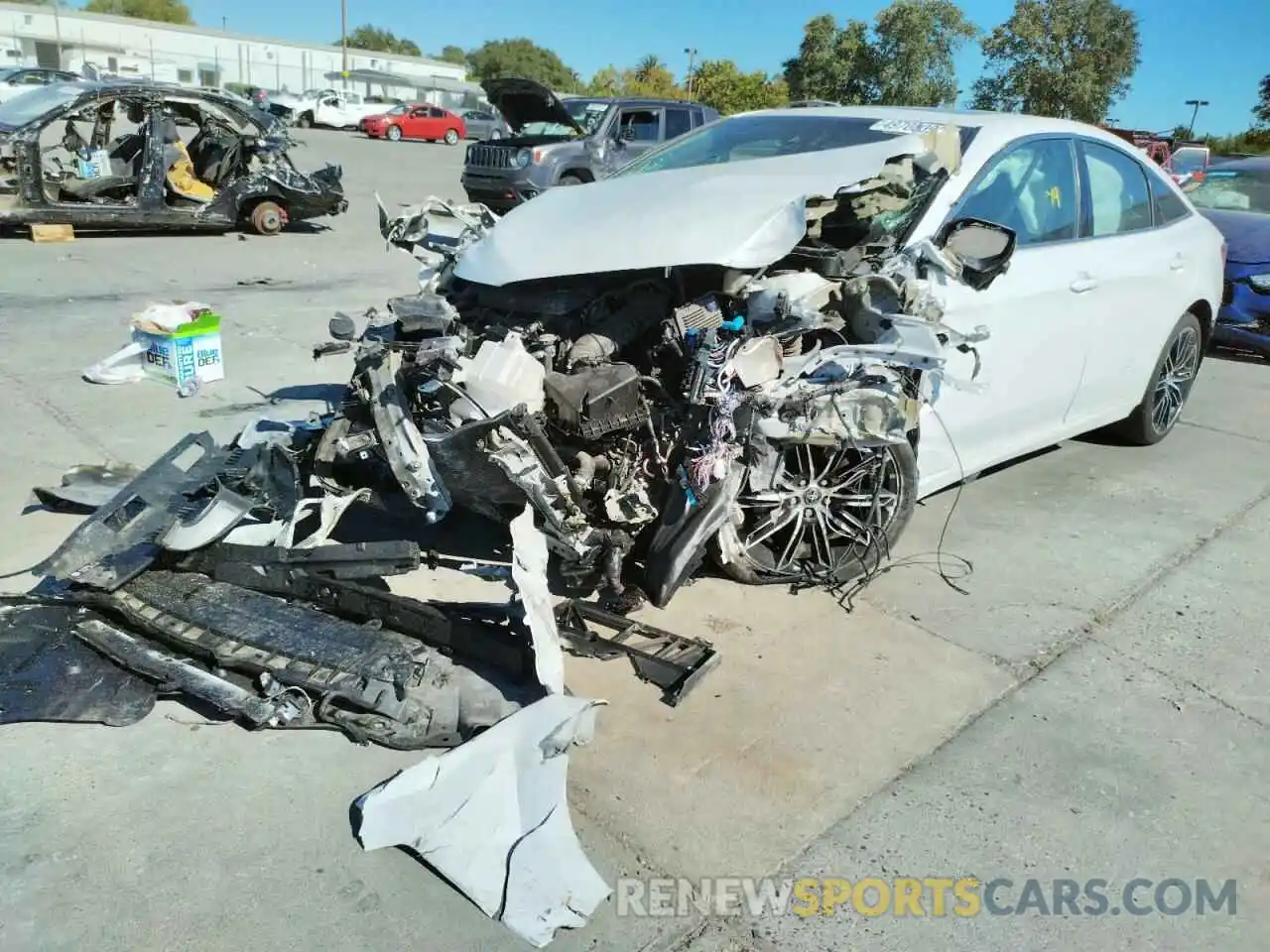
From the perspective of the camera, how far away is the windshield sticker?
14.4 ft

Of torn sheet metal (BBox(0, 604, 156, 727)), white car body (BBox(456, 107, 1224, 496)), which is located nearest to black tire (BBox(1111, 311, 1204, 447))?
white car body (BBox(456, 107, 1224, 496))

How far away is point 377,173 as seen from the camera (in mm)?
22328

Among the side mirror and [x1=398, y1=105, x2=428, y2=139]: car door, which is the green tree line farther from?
the side mirror

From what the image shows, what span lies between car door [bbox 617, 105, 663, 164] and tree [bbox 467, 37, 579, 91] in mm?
65219

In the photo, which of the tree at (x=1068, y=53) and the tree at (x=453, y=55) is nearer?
the tree at (x=1068, y=53)

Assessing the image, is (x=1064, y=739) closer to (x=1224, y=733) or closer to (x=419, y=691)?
(x=1224, y=733)

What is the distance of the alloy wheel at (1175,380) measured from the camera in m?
5.76

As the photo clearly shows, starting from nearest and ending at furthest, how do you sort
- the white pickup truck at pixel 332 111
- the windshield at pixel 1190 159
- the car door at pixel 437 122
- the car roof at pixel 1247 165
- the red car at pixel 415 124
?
1. the car roof at pixel 1247 165
2. the windshield at pixel 1190 159
3. the red car at pixel 415 124
4. the car door at pixel 437 122
5. the white pickup truck at pixel 332 111

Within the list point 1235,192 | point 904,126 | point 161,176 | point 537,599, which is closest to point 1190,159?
point 1235,192

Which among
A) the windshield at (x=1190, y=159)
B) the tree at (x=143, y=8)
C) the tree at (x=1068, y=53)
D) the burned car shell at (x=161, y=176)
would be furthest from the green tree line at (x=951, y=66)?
the tree at (x=143, y=8)

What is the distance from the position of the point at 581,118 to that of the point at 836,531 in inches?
544

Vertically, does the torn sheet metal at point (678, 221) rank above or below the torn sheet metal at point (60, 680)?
above

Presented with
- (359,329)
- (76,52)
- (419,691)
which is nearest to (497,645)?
(419,691)

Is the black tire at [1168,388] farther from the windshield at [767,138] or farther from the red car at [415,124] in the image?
the red car at [415,124]
